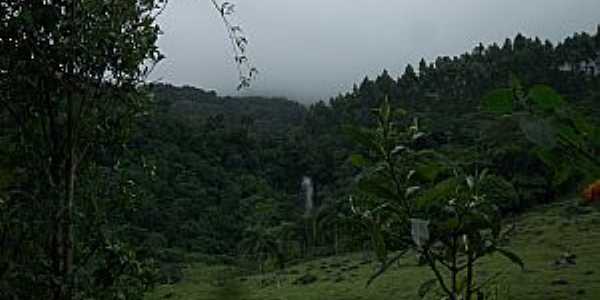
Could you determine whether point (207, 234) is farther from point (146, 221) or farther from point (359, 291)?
point (359, 291)

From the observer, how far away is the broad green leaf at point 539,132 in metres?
0.77

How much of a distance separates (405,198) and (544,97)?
1.12 feet

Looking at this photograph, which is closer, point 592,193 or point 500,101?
point 500,101

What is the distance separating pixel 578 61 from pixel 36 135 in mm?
79302

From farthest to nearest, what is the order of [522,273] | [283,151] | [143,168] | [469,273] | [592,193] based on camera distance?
[283,151]
[522,273]
[143,168]
[469,273]
[592,193]

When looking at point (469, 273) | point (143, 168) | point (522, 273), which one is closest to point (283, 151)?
point (522, 273)

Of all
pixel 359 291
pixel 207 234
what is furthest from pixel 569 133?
pixel 207 234

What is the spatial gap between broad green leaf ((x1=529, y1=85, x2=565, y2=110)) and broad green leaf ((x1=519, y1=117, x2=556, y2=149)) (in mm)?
26

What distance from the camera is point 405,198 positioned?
112 cm

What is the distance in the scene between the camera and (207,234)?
67000 millimetres

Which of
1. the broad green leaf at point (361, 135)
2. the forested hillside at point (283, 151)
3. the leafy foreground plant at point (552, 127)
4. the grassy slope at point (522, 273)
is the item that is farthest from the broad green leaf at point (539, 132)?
the forested hillside at point (283, 151)

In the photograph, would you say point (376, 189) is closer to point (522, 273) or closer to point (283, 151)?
point (522, 273)

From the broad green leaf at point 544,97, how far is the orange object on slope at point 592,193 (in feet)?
0.56

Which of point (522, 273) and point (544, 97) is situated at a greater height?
point (544, 97)
